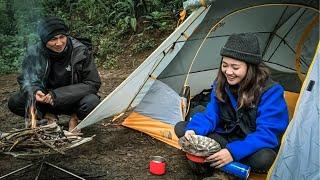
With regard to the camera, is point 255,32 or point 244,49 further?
point 255,32

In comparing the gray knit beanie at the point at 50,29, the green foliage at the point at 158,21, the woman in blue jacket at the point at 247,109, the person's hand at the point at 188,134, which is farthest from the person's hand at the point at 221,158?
the green foliage at the point at 158,21

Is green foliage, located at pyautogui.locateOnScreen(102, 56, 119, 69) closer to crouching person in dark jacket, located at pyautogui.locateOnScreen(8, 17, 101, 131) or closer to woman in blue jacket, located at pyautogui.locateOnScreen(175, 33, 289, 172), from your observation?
crouching person in dark jacket, located at pyautogui.locateOnScreen(8, 17, 101, 131)

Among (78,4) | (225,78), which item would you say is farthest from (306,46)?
(78,4)

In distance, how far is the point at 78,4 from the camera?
991cm

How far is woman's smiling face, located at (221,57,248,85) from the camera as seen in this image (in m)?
3.14

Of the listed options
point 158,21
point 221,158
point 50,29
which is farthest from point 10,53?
point 221,158

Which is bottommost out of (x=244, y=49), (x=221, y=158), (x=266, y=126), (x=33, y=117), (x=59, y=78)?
(x=221, y=158)

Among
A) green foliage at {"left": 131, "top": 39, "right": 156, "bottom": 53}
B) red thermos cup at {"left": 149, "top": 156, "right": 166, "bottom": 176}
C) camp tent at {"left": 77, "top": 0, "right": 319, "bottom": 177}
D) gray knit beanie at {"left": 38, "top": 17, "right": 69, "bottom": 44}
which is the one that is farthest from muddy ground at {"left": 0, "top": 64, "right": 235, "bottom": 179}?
green foliage at {"left": 131, "top": 39, "right": 156, "bottom": 53}

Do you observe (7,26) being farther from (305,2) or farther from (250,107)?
(250,107)

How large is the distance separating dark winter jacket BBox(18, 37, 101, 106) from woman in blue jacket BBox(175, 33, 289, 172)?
1.27m

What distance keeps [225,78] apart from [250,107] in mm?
298

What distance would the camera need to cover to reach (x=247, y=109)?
326 cm

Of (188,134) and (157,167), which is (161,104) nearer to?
(157,167)

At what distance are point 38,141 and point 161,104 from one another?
1.68 meters
